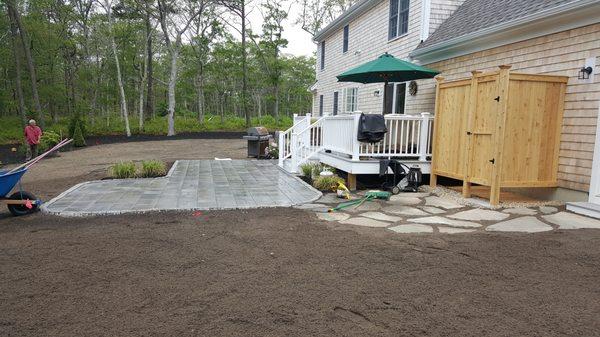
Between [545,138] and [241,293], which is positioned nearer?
[241,293]

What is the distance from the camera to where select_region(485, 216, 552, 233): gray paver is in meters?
4.80

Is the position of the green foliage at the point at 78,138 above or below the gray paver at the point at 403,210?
above

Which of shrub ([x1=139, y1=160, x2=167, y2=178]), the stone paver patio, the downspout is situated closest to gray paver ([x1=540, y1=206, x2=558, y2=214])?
the stone paver patio

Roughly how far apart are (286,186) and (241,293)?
4.92 m

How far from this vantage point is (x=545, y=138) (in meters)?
6.20

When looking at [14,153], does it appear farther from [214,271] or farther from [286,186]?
[214,271]

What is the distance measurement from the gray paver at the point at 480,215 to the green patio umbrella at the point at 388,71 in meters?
3.35

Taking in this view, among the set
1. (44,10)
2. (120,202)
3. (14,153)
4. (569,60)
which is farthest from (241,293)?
(44,10)

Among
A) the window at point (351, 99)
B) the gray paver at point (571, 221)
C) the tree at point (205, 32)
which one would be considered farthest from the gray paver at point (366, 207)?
the tree at point (205, 32)

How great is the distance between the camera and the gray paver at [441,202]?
20.1 ft

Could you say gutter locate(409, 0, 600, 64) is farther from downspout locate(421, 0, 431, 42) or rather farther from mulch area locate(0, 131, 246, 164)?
mulch area locate(0, 131, 246, 164)

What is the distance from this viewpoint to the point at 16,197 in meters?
5.58

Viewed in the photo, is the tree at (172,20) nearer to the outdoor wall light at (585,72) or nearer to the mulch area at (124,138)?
the mulch area at (124,138)

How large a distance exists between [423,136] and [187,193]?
4702mm
